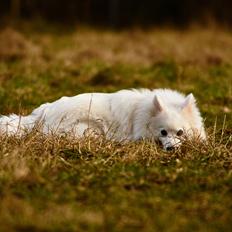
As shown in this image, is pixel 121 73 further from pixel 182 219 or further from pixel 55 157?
pixel 182 219

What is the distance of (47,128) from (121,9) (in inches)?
602

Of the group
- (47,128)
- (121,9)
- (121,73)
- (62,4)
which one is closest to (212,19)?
(121,9)

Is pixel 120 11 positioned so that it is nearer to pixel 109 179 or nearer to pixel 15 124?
pixel 15 124

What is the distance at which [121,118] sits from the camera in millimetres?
6762

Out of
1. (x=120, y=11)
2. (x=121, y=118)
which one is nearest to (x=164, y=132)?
(x=121, y=118)

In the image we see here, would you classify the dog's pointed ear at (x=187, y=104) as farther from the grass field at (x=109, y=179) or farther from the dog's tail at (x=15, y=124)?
the dog's tail at (x=15, y=124)

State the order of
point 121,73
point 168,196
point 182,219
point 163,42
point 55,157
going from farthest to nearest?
point 163,42 < point 121,73 < point 55,157 < point 168,196 < point 182,219

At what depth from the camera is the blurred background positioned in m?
20.0

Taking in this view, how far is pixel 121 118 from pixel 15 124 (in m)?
1.18

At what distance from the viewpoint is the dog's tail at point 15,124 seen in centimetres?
596

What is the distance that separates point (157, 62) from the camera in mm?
12195

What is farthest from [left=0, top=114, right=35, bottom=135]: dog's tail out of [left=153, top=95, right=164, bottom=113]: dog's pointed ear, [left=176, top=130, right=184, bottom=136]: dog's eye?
[left=176, top=130, right=184, bottom=136]: dog's eye

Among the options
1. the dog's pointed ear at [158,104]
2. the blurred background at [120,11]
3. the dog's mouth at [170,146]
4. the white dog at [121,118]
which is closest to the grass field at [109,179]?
the dog's mouth at [170,146]

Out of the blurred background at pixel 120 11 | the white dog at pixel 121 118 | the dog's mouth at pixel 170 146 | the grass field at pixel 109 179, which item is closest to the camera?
the grass field at pixel 109 179
